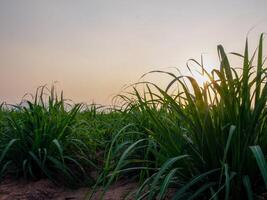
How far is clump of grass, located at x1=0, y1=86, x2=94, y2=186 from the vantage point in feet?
10.3

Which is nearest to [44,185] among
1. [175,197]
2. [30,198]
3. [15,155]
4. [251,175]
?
[30,198]

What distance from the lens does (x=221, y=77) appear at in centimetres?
203

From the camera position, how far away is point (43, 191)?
298 centimetres

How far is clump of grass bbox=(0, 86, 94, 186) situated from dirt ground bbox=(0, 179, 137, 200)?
3.0 inches

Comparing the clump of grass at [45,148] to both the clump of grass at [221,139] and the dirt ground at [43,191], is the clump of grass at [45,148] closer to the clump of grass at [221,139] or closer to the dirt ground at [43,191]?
the dirt ground at [43,191]

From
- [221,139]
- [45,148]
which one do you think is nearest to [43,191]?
[45,148]

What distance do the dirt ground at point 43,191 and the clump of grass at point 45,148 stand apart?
77 millimetres

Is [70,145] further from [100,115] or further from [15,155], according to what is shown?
[100,115]

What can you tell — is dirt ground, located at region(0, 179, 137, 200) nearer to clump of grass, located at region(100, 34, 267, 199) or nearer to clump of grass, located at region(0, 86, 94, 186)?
clump of grass, located at region(0, 86, 94, 186)

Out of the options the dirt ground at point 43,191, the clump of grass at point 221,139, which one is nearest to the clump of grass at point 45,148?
the dirt ground at point 43,191

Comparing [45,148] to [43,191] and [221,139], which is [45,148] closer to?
[43,191]

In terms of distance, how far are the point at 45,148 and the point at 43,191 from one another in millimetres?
329

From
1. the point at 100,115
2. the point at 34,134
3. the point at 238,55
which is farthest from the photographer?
the point at 100,115

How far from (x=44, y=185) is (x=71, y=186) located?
19 cm
